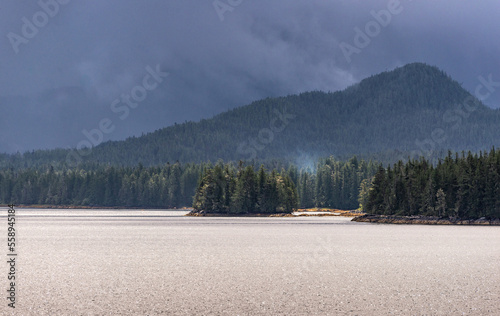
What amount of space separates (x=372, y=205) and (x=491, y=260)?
104 metres

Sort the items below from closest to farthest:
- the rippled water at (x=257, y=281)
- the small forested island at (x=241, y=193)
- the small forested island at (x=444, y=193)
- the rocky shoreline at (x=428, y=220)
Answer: the rippled water at (x=257, y=281) < the rocky shoreline at (x=428, y=220) < the small forested island at (x=444, y=193) < the small forested island at (x=241, y=193)

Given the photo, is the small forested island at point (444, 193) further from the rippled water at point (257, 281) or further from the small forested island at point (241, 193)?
the rippled water at point (257, 281)

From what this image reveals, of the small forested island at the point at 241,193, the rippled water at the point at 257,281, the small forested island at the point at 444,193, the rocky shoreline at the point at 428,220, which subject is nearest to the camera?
the rippled water at the point at 257,281

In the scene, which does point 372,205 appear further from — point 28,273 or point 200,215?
point 28,273

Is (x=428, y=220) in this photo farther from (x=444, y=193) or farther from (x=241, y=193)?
(x=241, y=193)

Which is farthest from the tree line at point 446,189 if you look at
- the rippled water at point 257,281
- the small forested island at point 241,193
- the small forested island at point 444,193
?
the rippled water at point 257,281

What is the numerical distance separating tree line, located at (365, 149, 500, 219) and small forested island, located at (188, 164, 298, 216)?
42.3 meters

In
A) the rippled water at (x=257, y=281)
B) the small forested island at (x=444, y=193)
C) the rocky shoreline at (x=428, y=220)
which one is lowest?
the rippled water at (x=257, y=281)

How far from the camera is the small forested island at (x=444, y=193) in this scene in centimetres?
12569

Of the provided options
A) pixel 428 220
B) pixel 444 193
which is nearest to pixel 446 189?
pixel 444 193

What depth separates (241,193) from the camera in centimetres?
17562

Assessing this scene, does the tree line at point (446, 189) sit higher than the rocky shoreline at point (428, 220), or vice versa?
the tree line at point (446, 189)

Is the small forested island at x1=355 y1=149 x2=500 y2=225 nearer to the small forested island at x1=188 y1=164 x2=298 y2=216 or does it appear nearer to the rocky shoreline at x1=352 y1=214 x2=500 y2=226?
the rocky shoreline at x1=352 y1=214 x2=500 y2=226

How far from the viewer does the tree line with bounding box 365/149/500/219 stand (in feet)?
413
